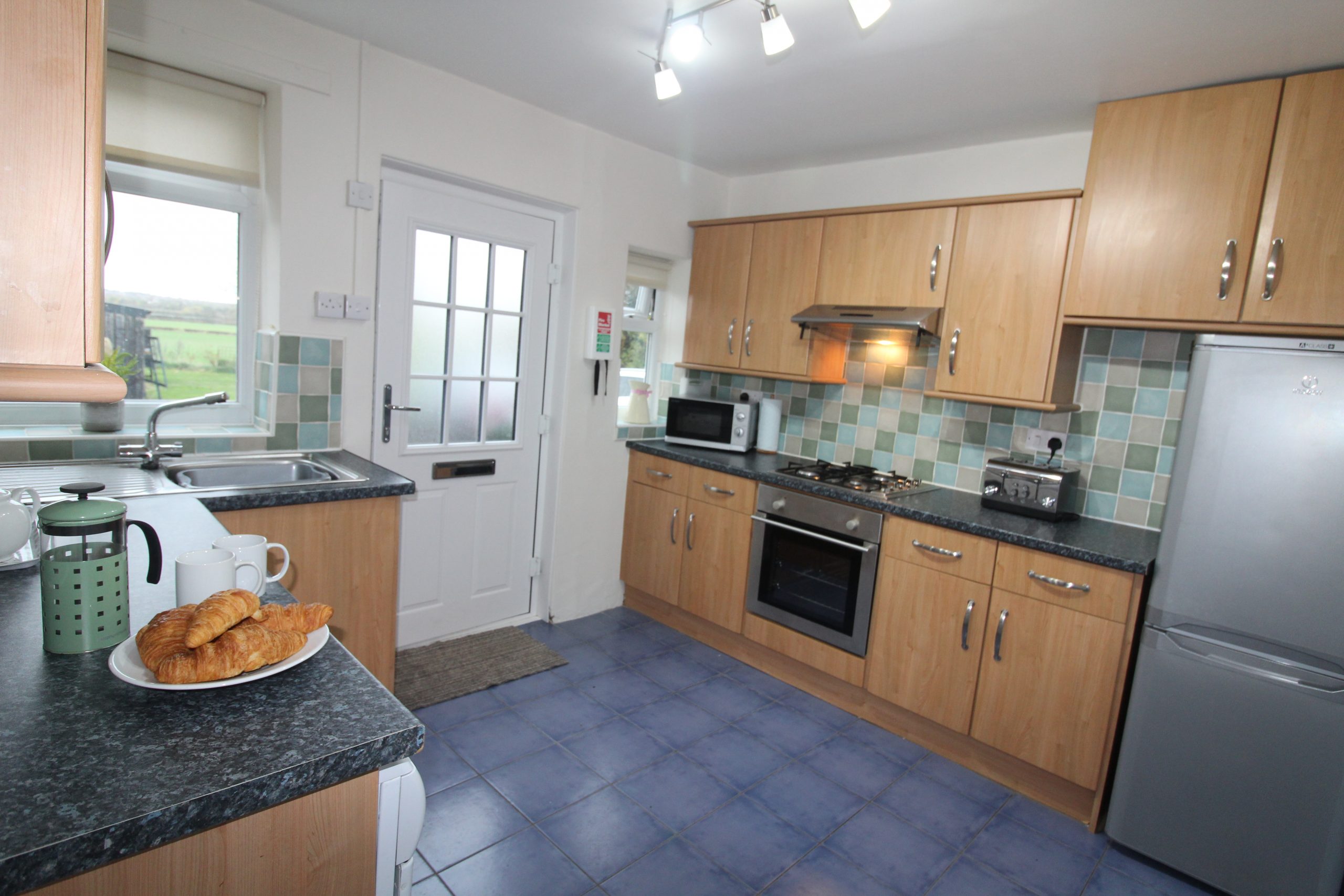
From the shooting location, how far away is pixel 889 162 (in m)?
3.26

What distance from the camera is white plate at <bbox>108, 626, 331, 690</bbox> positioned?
917mm

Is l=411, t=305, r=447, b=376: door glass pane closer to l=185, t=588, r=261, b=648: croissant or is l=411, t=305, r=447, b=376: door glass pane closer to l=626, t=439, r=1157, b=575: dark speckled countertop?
l=626, t=439, r=1157, b=575: dark speckled countertop

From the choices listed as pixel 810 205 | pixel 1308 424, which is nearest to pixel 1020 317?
pixel 1308 424

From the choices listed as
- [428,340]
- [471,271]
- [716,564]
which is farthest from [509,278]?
[716,564]

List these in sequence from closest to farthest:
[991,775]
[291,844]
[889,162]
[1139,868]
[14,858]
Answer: [14,858] < [291,844] < [1139,868] < [991,775] < [889,162]

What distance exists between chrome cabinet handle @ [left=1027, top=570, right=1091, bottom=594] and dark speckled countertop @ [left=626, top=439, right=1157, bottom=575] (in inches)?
3.2

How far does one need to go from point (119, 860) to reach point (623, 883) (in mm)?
1418

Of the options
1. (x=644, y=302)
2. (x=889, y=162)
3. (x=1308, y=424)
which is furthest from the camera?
(x=644, y=302)

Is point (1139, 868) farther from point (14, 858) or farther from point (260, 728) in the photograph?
point (14, 858)

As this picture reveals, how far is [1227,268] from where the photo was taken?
6.93ft

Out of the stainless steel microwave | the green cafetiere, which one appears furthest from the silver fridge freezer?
the green cafetiere

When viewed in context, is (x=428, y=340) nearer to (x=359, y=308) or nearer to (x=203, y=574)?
(x=359, y=308)

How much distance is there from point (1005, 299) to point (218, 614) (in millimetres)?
2686

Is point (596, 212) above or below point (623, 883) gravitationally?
above
